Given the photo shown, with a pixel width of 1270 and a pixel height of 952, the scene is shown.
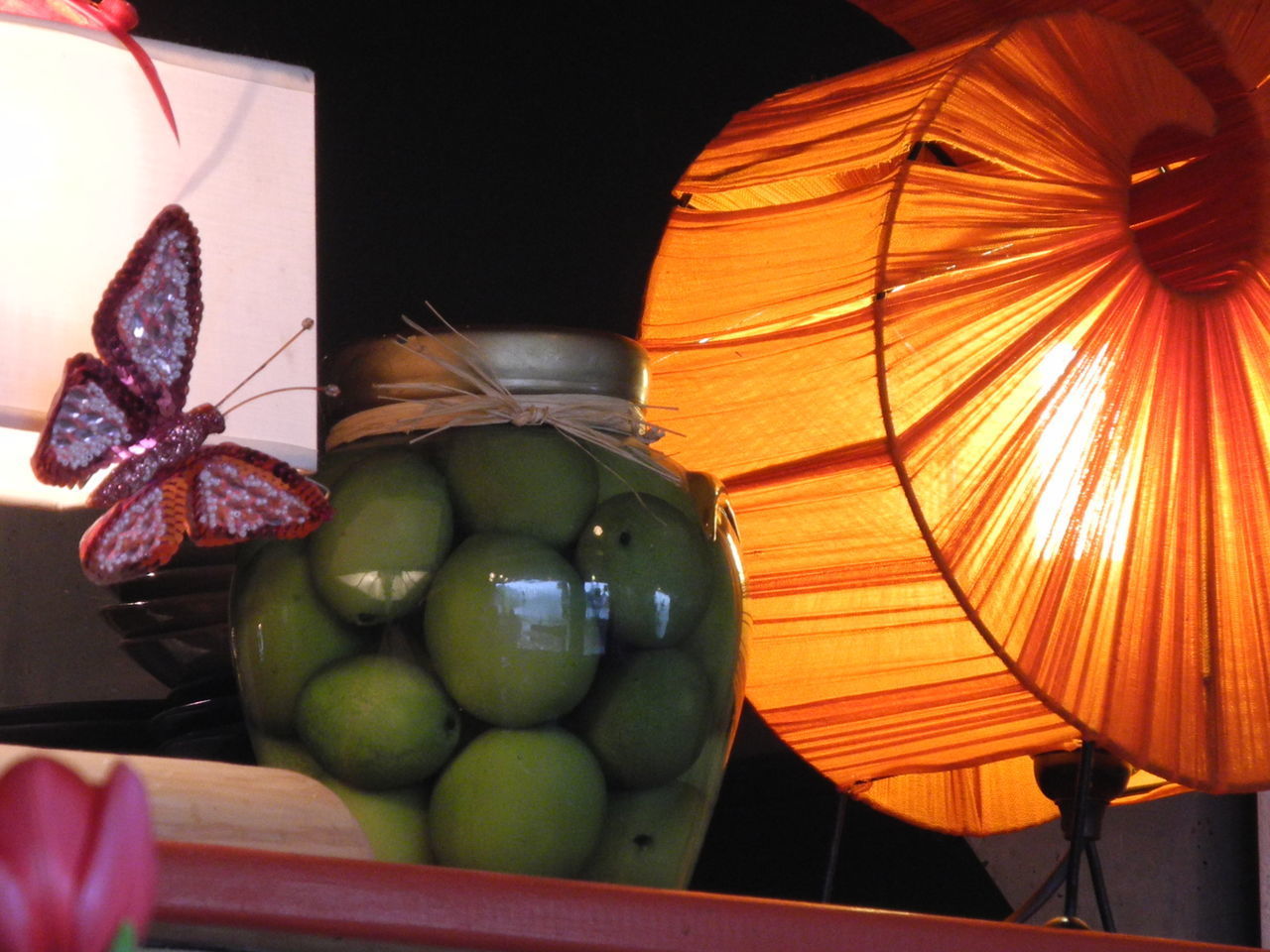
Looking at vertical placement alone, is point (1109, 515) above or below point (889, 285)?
below

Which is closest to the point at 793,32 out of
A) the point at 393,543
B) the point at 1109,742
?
the point at 1109,742

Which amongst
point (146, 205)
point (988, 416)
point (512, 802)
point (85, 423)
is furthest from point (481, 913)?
point (988, 416)

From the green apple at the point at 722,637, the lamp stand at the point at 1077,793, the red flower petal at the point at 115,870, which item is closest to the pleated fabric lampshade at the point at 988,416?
the lamp stand at the point at 1077,793

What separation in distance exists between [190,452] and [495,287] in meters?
0.51

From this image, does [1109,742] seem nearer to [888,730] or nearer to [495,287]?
[888,730]

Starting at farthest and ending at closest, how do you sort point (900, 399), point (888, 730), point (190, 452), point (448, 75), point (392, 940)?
point (448, 75), point (888, 730), point (900, 399), point (190, 452), point (392, 940)

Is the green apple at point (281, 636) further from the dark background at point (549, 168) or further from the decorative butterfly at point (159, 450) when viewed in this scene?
the dark background at point (549, 168)

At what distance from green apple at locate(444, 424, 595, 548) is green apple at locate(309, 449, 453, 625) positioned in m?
0.01

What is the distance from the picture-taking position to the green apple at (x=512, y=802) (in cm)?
58

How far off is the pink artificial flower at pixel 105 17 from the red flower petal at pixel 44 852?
0.40 meters

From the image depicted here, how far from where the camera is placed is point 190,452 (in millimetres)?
572

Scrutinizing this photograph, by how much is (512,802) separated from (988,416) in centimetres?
36

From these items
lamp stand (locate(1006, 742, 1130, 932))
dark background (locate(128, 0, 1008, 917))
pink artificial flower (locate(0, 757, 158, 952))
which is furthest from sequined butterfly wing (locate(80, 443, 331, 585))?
lamp stand (locate(1006, 742, 1130, 932))

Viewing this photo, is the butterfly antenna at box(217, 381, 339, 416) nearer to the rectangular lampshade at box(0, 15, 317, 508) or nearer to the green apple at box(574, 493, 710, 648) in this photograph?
the rectangular lampshade at box(0, 15, 317, 508)
